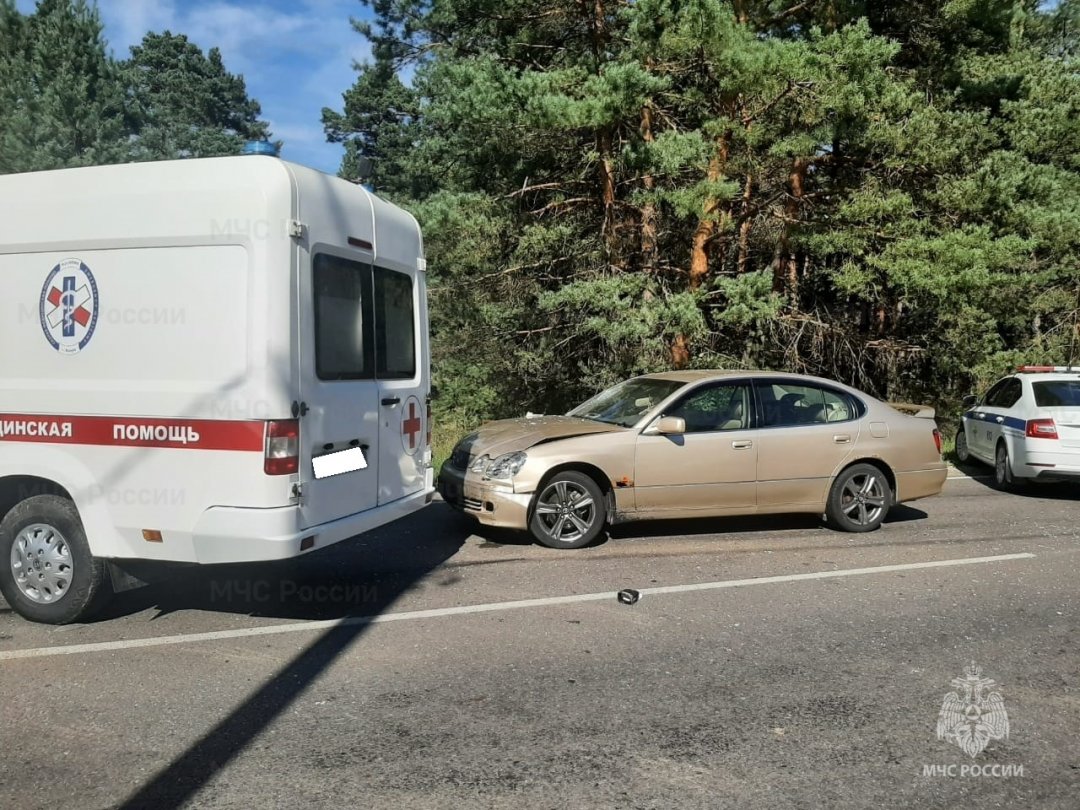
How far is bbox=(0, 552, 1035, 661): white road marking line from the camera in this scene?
477 centimetres

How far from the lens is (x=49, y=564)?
16.5ft

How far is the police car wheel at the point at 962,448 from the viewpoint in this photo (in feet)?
41.4

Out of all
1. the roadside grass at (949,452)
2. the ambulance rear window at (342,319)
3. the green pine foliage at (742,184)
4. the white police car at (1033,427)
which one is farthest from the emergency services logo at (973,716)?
the green pine foliage at (742,184)

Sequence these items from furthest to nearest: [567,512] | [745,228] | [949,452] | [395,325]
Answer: [745,228], [949,452], [567,512], [395,325]

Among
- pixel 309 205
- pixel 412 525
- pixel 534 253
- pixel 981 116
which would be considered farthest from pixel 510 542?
pixel 981 116

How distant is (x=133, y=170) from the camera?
4.84 metres

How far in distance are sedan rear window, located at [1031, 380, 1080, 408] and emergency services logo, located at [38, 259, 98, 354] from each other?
1038cm

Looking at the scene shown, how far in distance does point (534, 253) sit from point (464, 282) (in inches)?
74.0

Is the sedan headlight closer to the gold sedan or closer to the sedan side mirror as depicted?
the gold sedan

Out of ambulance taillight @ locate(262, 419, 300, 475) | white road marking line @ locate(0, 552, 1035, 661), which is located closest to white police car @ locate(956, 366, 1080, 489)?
white road marking line @ locate(0, 552, 1035, 661)

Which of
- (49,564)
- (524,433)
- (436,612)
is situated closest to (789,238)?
(524,433)

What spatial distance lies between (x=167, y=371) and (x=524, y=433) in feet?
11.5

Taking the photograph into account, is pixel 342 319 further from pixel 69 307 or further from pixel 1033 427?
pixel 1033 427

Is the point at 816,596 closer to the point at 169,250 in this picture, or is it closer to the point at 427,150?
the point at 169,250
